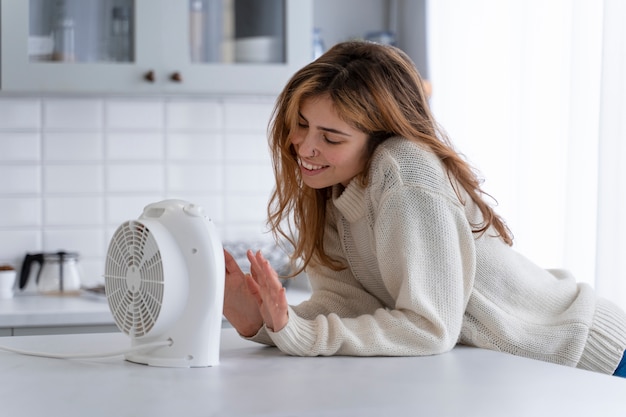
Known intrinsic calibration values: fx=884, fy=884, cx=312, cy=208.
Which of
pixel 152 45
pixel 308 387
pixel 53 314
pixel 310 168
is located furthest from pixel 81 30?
pixel 308 387

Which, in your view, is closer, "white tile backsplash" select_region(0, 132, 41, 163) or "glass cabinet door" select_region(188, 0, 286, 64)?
"glass cabinet door" select_region(188, 0, 286, 64)

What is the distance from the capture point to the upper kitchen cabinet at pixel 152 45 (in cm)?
268

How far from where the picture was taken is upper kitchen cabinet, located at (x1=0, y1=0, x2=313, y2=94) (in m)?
2.68

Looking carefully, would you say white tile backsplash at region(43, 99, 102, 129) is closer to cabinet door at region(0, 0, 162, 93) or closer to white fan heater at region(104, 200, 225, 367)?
cabinet door at region(0, 0, 162, 93)

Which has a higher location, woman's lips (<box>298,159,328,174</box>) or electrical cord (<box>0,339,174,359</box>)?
woman's lips (<box>298,159,328,174</box>)

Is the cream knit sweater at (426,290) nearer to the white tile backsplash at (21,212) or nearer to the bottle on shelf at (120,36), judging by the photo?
the bottle on shelf at (120,36)

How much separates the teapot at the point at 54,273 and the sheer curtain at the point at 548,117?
53.0 inches

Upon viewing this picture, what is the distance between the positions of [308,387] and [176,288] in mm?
270

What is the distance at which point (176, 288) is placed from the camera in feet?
→ 4.27

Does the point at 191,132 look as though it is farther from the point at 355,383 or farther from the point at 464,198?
the point at 355,383

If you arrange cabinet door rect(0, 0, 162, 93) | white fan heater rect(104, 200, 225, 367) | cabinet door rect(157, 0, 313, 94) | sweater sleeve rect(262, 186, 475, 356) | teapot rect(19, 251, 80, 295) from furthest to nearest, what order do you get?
teapot rect(19, 251, 80, 295)
cabinet door rect(157, 0, 313, 94)
cabinet door rect(0, 0, 162, 93)
sweater sleeve rect(262, 186, 475, 356)
white fan heater rect(104, 200, 225, 367)

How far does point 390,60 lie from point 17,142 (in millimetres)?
1807

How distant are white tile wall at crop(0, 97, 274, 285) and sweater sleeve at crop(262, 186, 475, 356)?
67.2 inches

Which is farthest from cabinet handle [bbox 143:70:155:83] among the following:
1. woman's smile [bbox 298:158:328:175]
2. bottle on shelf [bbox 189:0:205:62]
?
woman's smile [bbox 298:158:328:175]
